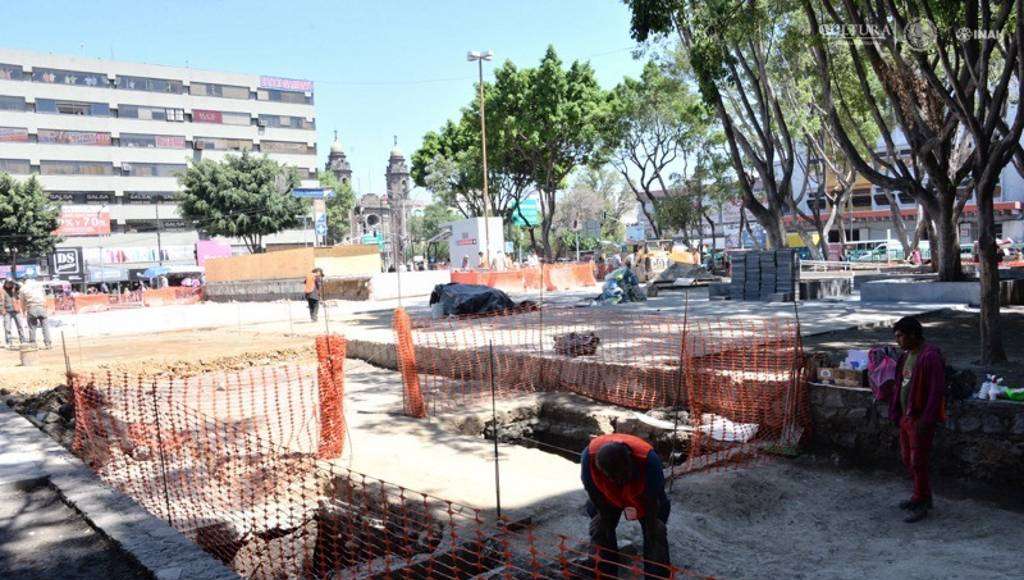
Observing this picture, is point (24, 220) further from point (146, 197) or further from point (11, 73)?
point (11, 73)

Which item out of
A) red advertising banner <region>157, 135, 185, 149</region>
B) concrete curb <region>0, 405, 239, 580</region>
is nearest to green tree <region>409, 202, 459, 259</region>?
red advertising banner <region>157, 135, 185, 149</region>

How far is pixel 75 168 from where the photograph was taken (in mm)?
56125

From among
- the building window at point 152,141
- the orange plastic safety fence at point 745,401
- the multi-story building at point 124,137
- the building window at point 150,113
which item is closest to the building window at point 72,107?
the multi-story building at point 124,137

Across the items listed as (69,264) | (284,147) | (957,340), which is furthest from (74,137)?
(957,340)

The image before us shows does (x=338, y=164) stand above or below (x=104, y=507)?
above

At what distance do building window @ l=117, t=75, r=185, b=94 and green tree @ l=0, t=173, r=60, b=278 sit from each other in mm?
20391

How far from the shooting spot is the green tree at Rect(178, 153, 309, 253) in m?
44.8

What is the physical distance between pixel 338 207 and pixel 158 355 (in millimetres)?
61565

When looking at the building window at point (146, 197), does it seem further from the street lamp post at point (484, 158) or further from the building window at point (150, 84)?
the street lamp post at point (484, 158)

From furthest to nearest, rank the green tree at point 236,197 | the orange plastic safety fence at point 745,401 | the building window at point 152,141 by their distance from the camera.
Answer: the building window at point 152,141 < the green tree at point 236,197 < the orange plastic safety fence at point 745,401

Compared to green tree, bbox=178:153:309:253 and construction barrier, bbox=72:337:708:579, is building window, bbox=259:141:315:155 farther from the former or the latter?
construction barrier, bbox=72:337:708:579

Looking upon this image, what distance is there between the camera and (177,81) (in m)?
61.4

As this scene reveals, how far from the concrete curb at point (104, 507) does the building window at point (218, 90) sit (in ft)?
200

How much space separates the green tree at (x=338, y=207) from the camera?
73.5 metres
